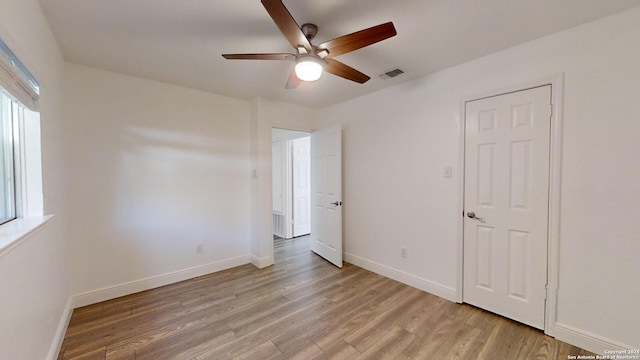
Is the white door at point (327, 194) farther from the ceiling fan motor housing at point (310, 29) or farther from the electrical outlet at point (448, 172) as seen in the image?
the ceiling fan motor housing at point (310, 29)

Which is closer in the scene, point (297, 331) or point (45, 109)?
point (45, 109)

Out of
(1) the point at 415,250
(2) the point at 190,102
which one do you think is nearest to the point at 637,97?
(1) the point at 415,250

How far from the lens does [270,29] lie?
71.3 inches

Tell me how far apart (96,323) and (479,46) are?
409 centimetres

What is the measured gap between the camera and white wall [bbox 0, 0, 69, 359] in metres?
1.14

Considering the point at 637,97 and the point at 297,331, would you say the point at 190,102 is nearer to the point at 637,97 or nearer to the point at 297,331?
the point at 297,331

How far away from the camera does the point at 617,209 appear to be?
1.69m

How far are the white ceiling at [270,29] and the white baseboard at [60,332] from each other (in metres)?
2.24

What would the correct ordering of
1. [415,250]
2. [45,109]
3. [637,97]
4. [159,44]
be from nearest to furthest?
[637,97]
[45,109]
[159,44]
[415,250]

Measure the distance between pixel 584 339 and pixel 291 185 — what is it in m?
4.19

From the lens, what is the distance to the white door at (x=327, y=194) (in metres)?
3.43

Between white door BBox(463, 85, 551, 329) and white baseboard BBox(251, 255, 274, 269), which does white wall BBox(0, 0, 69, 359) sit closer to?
white baseboard BBox(251, 255, 274, 269)

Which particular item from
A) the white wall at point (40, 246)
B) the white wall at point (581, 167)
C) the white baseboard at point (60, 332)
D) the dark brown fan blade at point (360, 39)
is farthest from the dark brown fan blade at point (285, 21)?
the white baseboard at point (60, 332)

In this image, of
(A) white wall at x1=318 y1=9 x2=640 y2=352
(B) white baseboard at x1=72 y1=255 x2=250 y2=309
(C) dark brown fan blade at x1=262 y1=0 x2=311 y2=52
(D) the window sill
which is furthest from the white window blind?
(A) white wall at x1=318 y1=9 x2=640 y2=352
